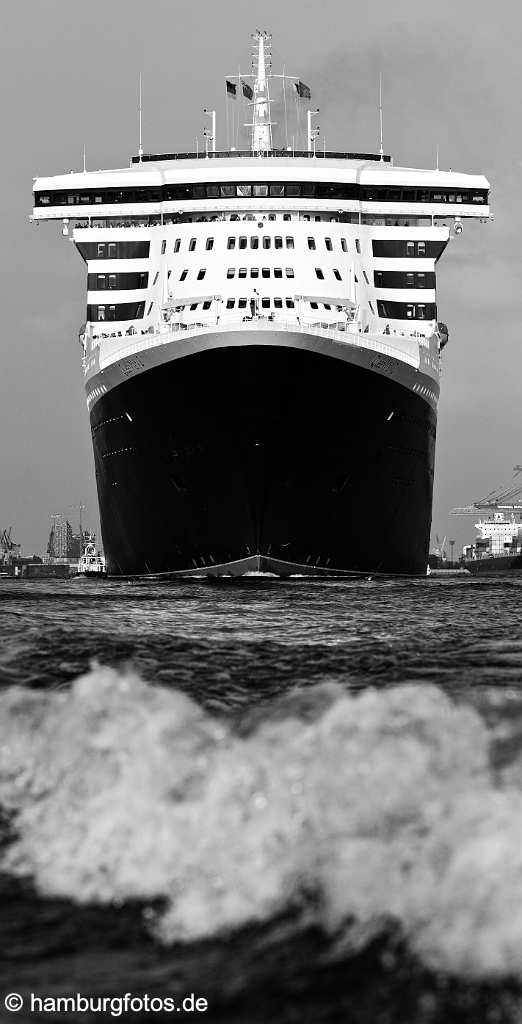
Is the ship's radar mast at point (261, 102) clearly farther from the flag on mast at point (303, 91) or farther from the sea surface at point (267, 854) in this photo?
the sea surface at point (267, 854)

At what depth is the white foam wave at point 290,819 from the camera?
5.44 metres

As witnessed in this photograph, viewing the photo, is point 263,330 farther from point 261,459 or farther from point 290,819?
point 290,819

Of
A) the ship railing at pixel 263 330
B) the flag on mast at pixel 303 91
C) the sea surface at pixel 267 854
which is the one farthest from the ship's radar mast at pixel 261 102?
the sea surface at pixel 267 854

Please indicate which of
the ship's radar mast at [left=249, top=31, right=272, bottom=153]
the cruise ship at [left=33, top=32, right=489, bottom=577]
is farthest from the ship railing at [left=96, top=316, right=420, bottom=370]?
the ship's radar mast at [left=249, top=31, right=272, bottom=153]

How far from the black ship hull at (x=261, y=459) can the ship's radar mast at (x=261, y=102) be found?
92.8 ft

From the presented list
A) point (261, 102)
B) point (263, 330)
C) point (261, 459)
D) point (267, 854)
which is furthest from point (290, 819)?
point (261, 102)

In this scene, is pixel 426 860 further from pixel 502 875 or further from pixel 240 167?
pixel 240 167

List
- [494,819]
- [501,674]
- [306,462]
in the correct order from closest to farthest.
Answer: [494,819] < [501,674] < [306,462]

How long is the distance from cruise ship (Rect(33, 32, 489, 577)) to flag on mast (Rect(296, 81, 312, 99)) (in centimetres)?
605

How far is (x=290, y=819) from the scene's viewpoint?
20.2 feet

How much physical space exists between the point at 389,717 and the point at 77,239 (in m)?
49.8

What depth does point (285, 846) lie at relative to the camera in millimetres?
5992

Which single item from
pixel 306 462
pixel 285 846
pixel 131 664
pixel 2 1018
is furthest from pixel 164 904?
pixel 306 462

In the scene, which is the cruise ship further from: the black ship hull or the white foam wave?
the white foam wave
